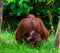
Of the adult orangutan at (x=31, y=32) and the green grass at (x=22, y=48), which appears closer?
the green grass at (x=22, y=48)

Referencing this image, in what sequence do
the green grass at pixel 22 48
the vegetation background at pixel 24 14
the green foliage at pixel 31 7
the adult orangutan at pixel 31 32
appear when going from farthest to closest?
the green foliage at pixel 31 7, the adult orangutan at pixel 31 32, the vegetation background at pixel 24 14, the green grass at pixel 22 48

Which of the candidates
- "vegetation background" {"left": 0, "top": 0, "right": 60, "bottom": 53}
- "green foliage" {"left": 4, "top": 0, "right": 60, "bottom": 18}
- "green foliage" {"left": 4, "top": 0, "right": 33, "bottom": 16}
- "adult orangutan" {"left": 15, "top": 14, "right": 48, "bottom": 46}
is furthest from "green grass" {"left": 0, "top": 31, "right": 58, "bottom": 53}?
"green foliage" {"left": 4, "top": 0, "right": 33, "bottom": 16}

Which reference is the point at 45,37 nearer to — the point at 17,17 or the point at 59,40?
the point at 59,40

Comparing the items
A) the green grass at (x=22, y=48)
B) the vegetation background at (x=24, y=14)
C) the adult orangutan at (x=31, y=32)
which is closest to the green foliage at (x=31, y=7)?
the vegetation background at (x=24, y=14)

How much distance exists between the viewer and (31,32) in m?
6.65

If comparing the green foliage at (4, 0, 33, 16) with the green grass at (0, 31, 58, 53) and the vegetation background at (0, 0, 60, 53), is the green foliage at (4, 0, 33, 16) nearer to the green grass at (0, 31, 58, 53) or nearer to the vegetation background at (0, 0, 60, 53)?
the vegetation background at (0, 0, 60, 53)

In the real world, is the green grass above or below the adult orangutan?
below

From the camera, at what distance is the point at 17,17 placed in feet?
38.7

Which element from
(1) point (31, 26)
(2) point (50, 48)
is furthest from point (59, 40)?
(1) point (31, 26)

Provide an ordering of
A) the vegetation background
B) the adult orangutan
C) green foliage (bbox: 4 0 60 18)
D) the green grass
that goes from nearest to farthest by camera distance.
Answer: the green grass, the vegetation background, the adult orangutan, green foliage (bbox: 4 0 60 18)

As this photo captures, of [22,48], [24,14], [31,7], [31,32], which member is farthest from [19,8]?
[22,48]

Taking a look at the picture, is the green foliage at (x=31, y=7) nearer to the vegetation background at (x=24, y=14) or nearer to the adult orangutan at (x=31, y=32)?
the vegetation background at (x=24, y=14)

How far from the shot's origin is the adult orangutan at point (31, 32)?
21.4ft

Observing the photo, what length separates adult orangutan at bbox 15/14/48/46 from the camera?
6514 mm
